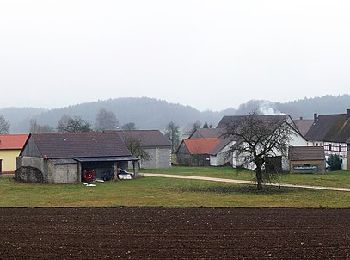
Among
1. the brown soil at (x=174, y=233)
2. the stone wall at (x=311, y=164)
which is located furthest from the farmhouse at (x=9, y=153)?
the brown soil at (x=174, y=233)

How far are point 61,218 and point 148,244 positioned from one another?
27.1 ft

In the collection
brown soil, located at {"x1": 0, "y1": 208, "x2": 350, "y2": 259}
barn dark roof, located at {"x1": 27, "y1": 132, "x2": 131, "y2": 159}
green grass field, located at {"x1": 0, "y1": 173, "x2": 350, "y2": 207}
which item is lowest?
brown soil, located at {"x1": 0, "y1": 208, "x2": 350, "y2": 259}

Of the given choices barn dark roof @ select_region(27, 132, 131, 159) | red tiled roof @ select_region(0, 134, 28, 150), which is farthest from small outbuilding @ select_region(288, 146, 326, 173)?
red tiled roof @ select_region(0, 134, 28, 150)

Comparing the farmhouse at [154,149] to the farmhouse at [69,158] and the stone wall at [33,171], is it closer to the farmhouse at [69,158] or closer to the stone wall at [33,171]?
the farmhouse at [69,158]

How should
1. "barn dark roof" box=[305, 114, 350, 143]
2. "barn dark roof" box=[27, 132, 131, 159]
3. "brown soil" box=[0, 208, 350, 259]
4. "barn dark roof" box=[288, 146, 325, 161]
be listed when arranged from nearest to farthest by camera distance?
"brown soil" box=[0, 208, 350, 259] < "barn dark roof" box=[27, 132, 131, 159] < "barn dark roof" box=[288, 146, 325, 161] < "barn dark roof" box=[305, 114, 350, 143]

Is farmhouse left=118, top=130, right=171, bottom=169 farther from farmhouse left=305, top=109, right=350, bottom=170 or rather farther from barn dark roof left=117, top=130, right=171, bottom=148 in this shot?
farmhouse left=305, top=109, right=350, bottom=170

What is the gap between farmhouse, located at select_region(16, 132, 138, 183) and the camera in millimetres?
51531

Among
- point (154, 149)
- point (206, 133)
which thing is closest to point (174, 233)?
point (154, 149)

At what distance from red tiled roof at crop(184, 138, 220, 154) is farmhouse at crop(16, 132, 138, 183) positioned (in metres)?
25.1

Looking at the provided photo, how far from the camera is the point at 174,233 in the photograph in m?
22.5

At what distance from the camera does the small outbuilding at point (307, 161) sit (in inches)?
2404

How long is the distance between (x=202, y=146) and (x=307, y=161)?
23094 mm

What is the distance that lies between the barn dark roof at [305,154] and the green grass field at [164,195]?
1563cm

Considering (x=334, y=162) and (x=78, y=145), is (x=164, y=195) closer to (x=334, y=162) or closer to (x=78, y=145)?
Answer: (x=78, y=145)
